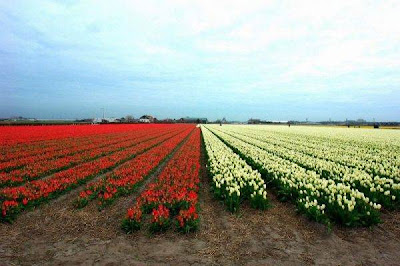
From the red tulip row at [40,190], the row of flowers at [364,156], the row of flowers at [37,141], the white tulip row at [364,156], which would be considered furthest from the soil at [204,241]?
the row of flowers at [37,141]

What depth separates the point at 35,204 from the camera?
864 cm

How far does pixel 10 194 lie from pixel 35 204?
810 millimetres

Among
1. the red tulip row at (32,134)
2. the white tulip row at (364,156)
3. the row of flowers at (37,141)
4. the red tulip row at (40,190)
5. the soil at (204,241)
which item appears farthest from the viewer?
the red tulip row at (32,134)

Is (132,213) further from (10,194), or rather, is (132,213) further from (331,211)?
(331,211)

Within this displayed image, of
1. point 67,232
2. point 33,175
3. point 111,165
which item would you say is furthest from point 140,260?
point 111,165

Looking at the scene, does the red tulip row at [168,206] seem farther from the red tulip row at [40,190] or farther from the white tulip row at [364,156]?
the white tulip row at [364,156]

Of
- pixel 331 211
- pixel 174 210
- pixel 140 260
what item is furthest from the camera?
pixel 174 210

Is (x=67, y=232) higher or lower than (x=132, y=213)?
lower

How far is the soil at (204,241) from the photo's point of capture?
18.3ft

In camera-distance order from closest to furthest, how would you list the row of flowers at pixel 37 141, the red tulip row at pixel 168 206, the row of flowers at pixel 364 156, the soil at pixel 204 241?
the soil at pixel 204 241 → the red tulip row at pixel 168 206 → the row of flowers at pixel 364 156 → the row of flowers at pixel 37 141

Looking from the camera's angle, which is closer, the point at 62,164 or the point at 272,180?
the point at 272,180

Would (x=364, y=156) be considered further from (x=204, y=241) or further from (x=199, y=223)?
(x=204, y=241)

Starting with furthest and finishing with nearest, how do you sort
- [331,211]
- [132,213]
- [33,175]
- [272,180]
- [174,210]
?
[33,175]
[272,180]
[174,210]
[331,211]
[132,213]

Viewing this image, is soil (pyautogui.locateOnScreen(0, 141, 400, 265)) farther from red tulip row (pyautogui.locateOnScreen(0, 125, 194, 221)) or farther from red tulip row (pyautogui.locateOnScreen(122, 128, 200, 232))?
red tulip row (pyautogui.locateOnScreen(0, 125, 194, 221))
